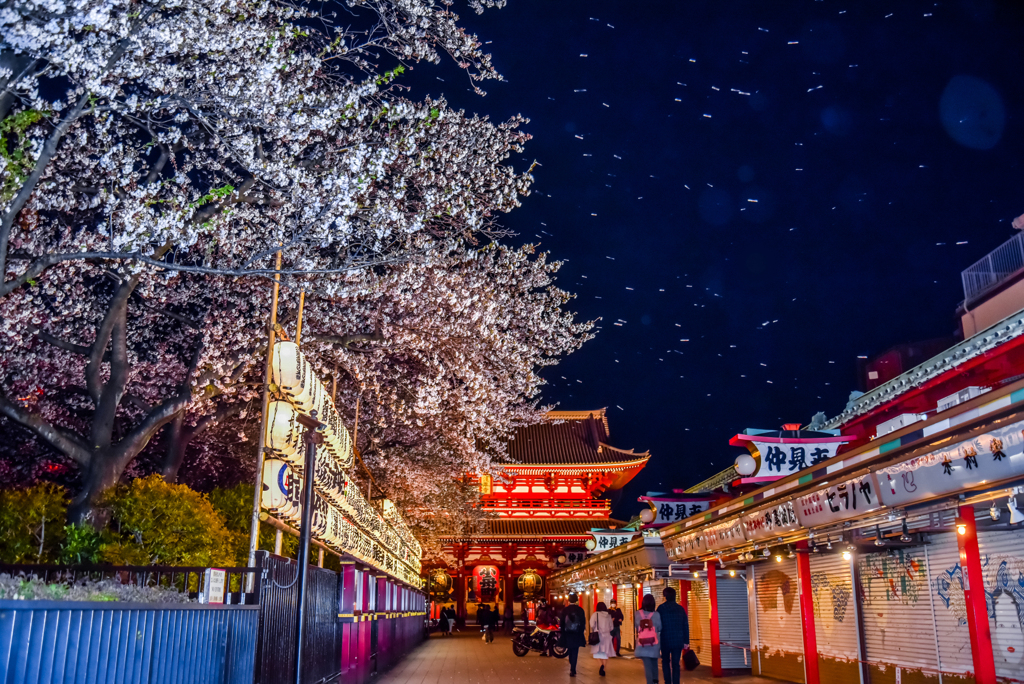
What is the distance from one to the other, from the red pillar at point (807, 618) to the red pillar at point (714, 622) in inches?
133

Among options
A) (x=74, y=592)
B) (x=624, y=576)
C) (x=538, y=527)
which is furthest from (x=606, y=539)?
(x=74, y=592)

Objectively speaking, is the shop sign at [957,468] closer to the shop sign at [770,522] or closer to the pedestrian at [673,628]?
the shop sign at [770,522]

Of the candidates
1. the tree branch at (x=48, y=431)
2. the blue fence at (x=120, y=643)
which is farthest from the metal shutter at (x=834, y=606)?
the tree branch at (x=48, y=431)

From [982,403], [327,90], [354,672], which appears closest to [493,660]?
[354,672]

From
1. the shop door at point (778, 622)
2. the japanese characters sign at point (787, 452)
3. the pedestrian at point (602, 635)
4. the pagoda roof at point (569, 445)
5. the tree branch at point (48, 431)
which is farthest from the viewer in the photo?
the pagoda roof at point (569, 445)

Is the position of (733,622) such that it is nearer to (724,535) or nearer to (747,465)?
(724,535)

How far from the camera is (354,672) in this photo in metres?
15.7

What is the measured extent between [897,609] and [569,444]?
3627 centimetres

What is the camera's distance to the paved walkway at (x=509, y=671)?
52.1ft

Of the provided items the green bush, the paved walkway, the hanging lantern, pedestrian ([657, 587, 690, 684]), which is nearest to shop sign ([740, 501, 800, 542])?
pedestrian ([657, 587, 690, 684])

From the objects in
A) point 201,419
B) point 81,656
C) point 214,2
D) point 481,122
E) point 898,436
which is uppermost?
point 481,122

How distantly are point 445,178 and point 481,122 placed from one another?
1.38m

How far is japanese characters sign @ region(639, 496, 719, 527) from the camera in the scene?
19.7 m

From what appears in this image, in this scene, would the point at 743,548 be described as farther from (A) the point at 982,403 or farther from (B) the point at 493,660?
(B) the point at 493,660
